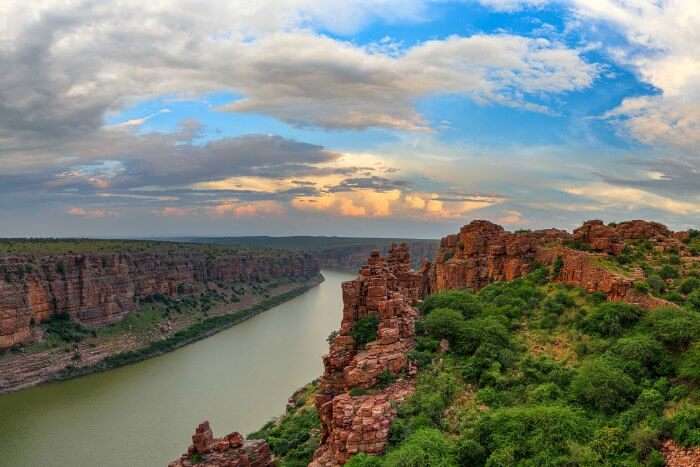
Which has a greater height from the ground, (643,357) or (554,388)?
(643,357)

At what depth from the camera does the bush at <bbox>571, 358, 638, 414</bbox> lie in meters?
13.1

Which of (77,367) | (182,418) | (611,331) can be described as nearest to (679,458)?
(611,331)

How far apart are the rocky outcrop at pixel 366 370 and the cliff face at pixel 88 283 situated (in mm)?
42125

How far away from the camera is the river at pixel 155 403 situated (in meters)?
32.1

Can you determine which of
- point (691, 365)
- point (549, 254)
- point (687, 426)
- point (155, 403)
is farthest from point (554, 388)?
point (155, 403)

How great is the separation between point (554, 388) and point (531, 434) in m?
2.44

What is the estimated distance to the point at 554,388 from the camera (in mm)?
14375

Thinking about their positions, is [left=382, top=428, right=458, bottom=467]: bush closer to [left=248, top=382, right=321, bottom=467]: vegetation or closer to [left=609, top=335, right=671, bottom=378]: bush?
[left=609, top=335, right=671, bottom=378]: bush

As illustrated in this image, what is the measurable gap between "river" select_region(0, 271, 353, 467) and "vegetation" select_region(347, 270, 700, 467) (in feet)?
65.0

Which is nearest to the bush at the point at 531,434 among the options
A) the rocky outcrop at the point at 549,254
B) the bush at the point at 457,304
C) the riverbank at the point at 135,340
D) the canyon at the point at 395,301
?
the canyon at the point at 395,301

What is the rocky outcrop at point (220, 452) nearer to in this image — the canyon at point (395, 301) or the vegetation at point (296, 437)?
the canyon at point (395, 301)

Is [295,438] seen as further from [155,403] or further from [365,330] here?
[155,403]

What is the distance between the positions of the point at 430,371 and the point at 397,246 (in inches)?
361

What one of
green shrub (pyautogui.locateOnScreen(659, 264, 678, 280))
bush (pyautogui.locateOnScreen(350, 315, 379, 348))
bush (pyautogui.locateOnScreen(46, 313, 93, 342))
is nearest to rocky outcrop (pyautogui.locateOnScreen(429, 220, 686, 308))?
green shrub (pyautogui.locateOnScreen(659, 264, 678, 280))
